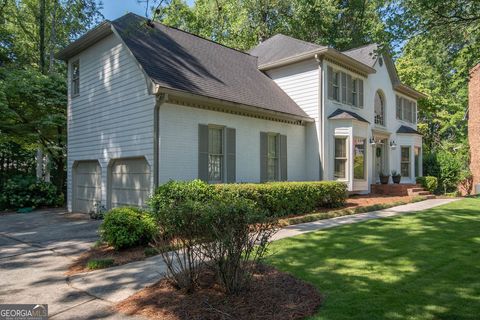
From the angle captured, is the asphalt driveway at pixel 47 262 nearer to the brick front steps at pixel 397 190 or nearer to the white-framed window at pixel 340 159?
the white-framed window at pixel 340 159

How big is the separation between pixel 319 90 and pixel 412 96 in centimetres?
1186

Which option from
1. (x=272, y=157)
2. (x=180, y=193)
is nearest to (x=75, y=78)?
(x=272, y=157)

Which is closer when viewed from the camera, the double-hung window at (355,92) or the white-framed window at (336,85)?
the white-framed window at (336,85)

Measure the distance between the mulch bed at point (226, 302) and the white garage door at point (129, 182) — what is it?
631 centimetres

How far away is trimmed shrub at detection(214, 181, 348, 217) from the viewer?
9.90m

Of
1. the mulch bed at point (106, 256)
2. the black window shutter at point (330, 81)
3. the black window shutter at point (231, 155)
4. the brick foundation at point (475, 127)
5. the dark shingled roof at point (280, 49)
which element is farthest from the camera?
the brick foundation at point (475, 127)

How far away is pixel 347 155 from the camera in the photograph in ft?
51.0

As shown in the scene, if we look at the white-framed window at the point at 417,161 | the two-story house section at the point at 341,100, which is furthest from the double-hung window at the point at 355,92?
the white-framed window at the point at 417,161

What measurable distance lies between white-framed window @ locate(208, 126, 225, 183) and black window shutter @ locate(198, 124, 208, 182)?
0.37 meters

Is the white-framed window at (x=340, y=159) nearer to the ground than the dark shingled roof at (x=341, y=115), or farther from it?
nearer to the ground

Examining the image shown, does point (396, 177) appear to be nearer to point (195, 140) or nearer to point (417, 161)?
point (417, 161)

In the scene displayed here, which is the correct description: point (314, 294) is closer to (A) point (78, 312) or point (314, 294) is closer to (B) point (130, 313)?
(B) point (130, 313)

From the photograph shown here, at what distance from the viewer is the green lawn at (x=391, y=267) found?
13.6 ft

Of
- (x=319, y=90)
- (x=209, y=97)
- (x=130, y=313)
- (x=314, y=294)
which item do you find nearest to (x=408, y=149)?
(x=319, y=90)
